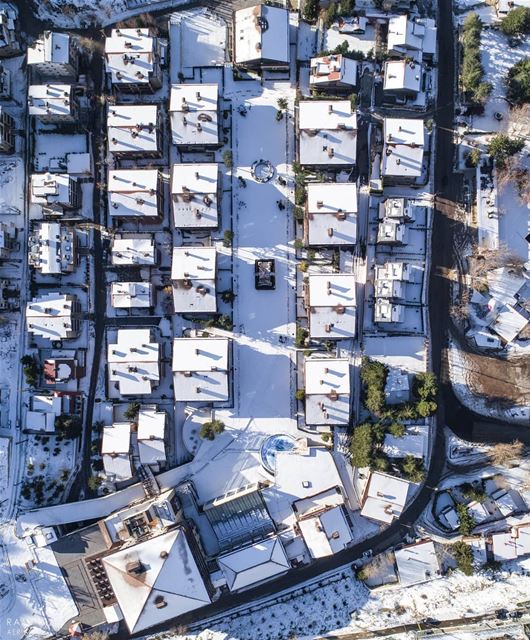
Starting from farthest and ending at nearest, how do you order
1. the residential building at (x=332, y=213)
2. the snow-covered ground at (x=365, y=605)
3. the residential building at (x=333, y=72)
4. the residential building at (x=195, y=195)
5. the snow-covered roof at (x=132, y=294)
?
the snow-covered ground at (x=365, y=605), the snow-covered roof at (x=132, y=294), the residential building at (x=333, y=72), the residential building at (x=195, y=195), the residential building at (x=332, y=213)

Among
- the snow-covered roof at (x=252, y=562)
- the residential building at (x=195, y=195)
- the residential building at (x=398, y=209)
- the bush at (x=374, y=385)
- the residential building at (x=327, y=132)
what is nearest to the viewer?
the snow-covered roof at (x=252, y=562)

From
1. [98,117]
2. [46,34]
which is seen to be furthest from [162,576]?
[46,34]

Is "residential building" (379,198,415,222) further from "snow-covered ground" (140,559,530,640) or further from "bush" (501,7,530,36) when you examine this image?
"snow-covered ground" (140,559,530,640)

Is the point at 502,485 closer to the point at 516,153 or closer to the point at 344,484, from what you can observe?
the point at 344,484

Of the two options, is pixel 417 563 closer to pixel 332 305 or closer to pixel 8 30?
pixel 332 305

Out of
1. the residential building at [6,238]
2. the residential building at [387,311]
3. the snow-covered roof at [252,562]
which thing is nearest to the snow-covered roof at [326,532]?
the snow-covered roof at [252,562]

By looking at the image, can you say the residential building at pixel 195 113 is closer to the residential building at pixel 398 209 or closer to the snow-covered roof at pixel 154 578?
the residential building at pixel 398 209

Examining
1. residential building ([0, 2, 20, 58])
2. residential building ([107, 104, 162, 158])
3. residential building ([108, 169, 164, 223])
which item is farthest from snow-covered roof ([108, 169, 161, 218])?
residential building ([0, 2, 20, 58])

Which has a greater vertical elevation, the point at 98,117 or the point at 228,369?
the point at 98,117
